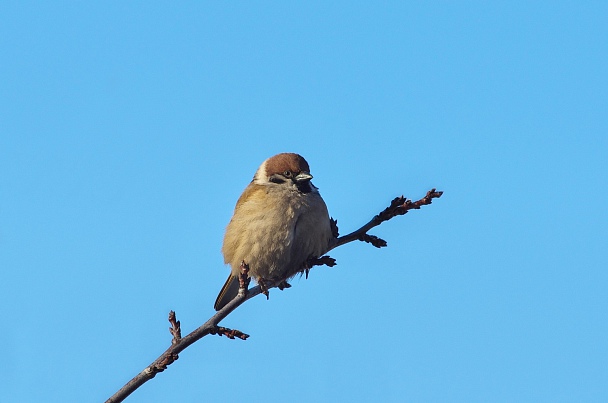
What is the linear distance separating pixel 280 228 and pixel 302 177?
2.02 ft

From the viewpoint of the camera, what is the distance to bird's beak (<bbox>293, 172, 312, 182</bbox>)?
679 cm

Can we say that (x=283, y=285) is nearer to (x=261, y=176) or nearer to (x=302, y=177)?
(x=302, y=177)

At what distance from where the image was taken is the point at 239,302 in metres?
5.14

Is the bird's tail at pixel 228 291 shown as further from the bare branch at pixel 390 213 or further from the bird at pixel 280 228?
the bare branch at pixel 390 213

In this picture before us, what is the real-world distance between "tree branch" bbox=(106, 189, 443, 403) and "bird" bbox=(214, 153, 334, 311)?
136mm

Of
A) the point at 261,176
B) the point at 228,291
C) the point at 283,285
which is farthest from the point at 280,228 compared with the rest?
the point at 228,291

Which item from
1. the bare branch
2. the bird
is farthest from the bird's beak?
the bare branch

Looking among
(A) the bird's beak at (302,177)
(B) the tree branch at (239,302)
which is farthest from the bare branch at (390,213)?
(A) the bird's beak at (302,177)

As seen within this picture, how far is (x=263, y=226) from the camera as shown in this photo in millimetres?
6477

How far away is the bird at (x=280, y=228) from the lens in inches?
251

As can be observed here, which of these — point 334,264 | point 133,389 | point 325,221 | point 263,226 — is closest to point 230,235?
point 263,226

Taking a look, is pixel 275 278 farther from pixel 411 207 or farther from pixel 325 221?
pixel 411 207

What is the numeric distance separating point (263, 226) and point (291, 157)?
2.77ft

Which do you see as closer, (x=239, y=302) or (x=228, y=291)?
(x=239, y=302)
